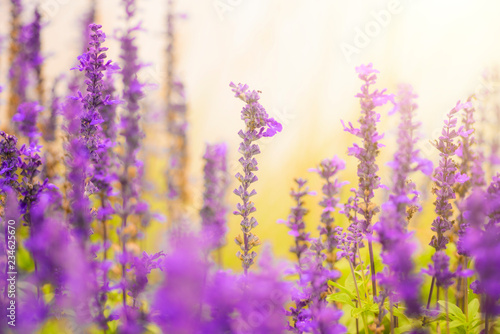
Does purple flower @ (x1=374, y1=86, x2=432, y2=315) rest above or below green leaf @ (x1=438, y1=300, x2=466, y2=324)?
above

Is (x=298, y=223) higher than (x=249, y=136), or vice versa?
(x=249, y=136)

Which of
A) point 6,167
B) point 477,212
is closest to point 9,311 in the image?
point 6,167

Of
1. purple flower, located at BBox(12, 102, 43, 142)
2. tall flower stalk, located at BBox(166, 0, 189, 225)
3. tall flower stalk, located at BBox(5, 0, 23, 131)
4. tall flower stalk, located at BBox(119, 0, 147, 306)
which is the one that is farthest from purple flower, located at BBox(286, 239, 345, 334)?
tall flower stalk, located at BBox(5, 0, 23, 131)

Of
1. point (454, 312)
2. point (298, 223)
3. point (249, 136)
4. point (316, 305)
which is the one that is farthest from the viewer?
point (298, 223)

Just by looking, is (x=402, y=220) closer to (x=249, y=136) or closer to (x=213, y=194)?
(x=249, y=136)

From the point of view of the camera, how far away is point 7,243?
1.88 metres

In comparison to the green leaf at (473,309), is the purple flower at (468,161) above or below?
above

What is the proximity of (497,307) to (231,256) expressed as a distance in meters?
3.18

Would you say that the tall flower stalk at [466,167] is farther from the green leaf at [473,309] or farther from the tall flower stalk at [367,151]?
A: the tall flower stalk at [367,151]

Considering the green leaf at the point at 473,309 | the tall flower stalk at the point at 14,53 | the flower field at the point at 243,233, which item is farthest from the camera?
the tall flower stalk at the point at 14,53

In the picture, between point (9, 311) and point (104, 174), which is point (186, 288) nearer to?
point (9, 311)

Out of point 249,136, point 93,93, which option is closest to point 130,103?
point 93,93

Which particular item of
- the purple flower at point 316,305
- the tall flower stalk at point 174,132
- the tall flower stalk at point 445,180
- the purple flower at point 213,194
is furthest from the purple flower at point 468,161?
the tall flower stalk at point 174,132

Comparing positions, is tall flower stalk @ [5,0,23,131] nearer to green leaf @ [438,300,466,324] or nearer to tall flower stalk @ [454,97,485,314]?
tall flower stalk @ [454,97,485,314]
